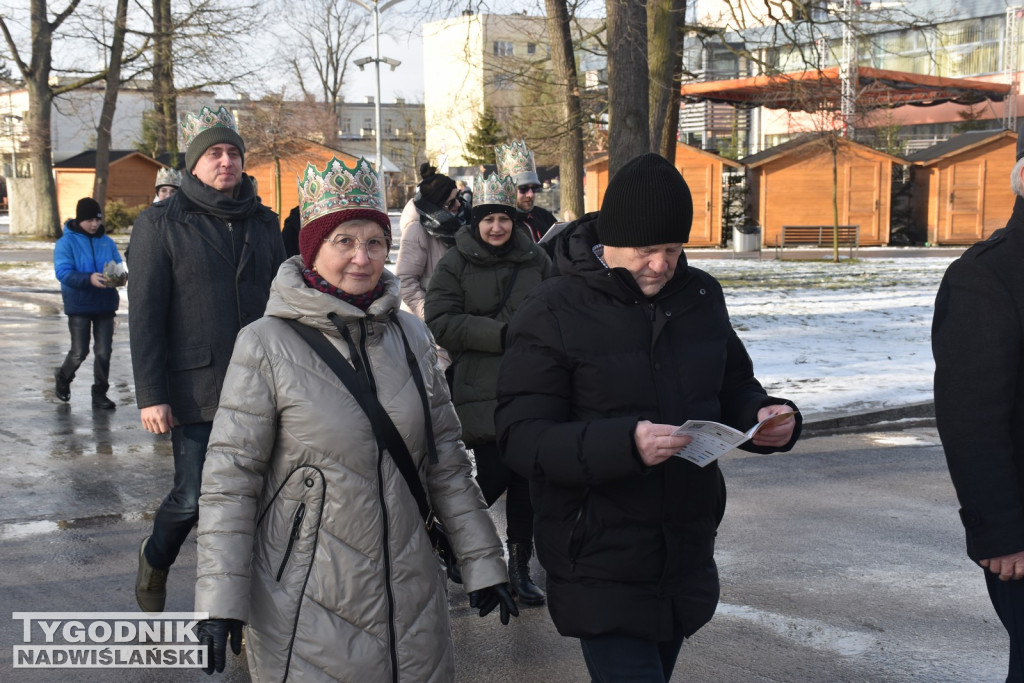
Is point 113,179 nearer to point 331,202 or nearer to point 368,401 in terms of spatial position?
point 331,202

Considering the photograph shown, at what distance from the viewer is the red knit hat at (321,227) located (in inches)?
120

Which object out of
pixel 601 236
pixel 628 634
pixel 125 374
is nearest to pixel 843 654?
pixel 628 634

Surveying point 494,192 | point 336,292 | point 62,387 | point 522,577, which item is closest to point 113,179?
point 62,387

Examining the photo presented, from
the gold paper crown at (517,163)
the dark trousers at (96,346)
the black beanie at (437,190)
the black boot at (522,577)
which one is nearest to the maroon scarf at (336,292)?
the black boot at (522,577)

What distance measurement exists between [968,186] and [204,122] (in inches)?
1255

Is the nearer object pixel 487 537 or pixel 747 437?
pixel 747 437

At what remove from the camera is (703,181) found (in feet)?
107

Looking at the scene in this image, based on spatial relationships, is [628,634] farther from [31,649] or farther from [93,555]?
[93,555]

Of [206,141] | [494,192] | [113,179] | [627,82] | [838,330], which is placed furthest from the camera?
[113,179]

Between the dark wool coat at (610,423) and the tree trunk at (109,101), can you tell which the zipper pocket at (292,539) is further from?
the tree trunk at (109,101)

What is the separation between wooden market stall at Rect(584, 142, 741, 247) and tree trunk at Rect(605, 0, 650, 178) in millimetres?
20138

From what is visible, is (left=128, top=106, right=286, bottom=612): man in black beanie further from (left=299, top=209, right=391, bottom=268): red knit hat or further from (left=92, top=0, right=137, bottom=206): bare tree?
(left=92, top=0, right=137, bottom=206): bare tree

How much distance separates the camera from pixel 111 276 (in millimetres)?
9398

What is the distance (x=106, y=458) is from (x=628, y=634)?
5.97 metres
